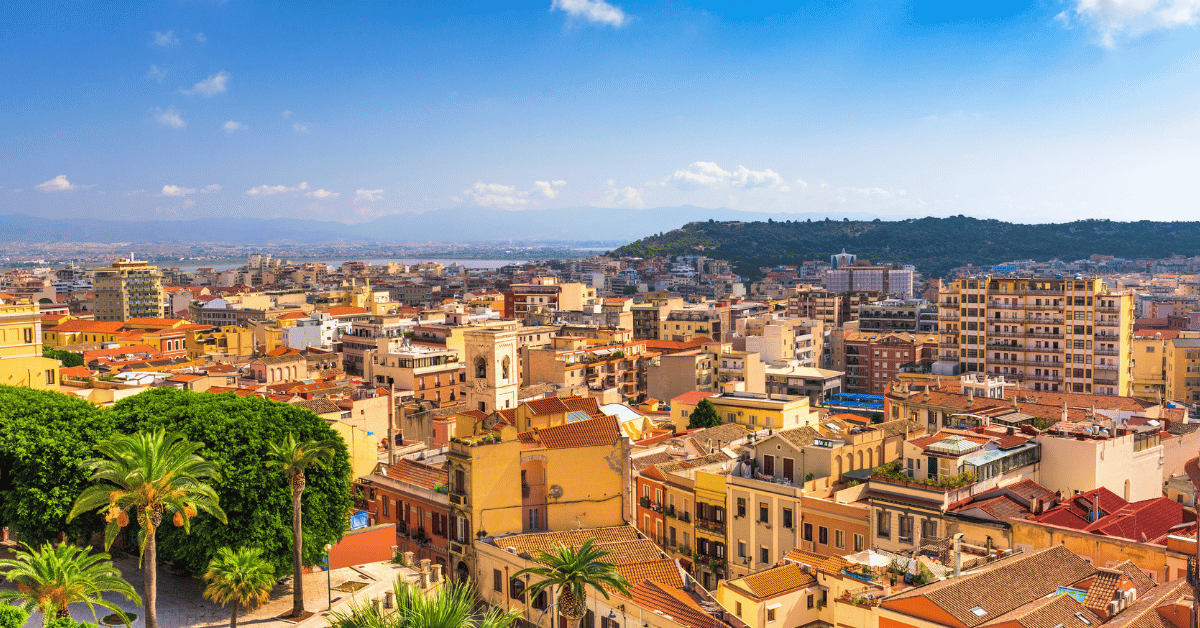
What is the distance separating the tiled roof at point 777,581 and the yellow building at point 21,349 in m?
35.4

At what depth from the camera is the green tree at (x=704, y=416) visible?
51778 mm

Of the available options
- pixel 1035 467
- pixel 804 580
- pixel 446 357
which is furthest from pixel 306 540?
pixel 446 357

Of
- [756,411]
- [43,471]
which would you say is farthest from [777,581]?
[756,411]

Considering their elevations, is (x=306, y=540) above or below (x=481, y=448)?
below

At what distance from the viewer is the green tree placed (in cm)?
5178

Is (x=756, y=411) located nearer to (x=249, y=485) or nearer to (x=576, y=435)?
(x=576, y=435)

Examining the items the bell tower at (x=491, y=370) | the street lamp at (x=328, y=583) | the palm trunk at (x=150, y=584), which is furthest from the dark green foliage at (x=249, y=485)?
the bell tower at (x=491, y=370)

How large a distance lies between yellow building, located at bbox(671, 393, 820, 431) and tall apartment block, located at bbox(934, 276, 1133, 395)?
33.3 metres

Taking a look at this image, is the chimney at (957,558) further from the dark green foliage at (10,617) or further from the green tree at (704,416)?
the green tree at (704,416)

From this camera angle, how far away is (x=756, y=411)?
52.4 meters

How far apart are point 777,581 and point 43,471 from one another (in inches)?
805

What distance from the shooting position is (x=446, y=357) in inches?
2852

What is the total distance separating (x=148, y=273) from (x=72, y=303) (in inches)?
869

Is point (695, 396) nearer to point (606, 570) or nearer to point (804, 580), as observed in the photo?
point (804, 580)
